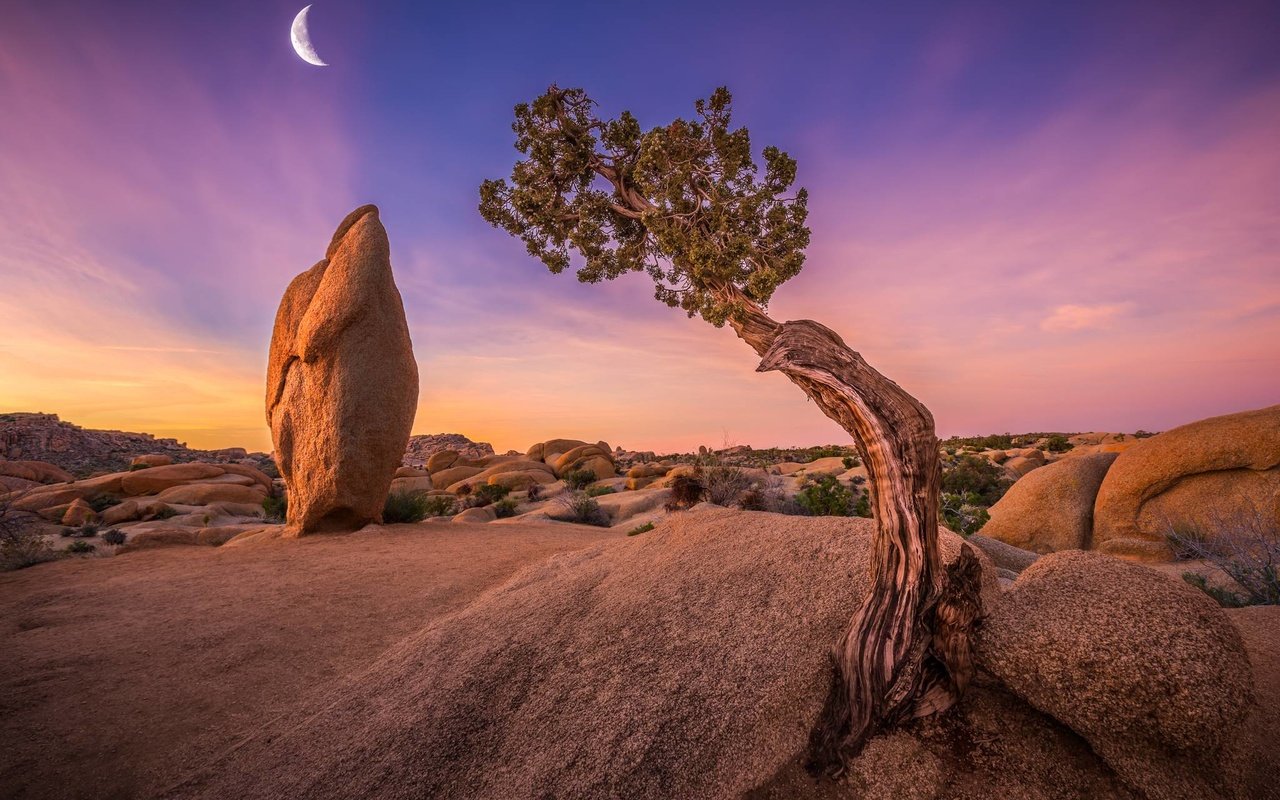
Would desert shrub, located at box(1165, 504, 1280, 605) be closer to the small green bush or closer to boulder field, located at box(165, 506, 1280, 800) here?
boulder field, located at box(165, 506, 1280, 800)

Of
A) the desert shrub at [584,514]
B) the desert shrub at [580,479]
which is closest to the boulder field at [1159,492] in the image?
the desert shrub at [584,514]

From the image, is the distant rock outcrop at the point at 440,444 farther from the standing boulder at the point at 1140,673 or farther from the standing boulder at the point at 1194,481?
the standing boulder at the point at 1140,673

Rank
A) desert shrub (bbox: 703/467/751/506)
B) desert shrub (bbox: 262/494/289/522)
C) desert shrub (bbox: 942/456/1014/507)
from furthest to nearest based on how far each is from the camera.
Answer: desert shrub (bbox: 262/494/289/522) → desert shrub (bbox: 942/456/1014/507) → desert shrub (bbox: 703/467/751/506)

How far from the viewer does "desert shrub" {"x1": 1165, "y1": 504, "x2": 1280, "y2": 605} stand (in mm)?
6223

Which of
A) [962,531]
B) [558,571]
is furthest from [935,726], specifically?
[962,531]

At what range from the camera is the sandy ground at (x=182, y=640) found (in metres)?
4.05

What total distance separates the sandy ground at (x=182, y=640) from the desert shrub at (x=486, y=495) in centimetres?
1155

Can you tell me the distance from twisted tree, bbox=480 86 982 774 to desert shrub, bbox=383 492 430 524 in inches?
364

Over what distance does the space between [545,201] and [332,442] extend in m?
7.81

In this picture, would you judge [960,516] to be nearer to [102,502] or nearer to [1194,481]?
[1194,481]

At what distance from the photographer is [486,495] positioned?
22.9 m

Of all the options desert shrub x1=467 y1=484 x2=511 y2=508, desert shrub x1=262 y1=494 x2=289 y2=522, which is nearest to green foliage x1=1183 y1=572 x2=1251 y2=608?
desert shrub x1=467 y1=484 x2=511 y2=508

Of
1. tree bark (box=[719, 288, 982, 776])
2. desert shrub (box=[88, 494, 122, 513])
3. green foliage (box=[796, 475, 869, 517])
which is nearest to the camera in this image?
tree bark (box=[719, 288, 982, 776])

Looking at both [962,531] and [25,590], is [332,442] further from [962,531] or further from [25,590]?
[962,531]
